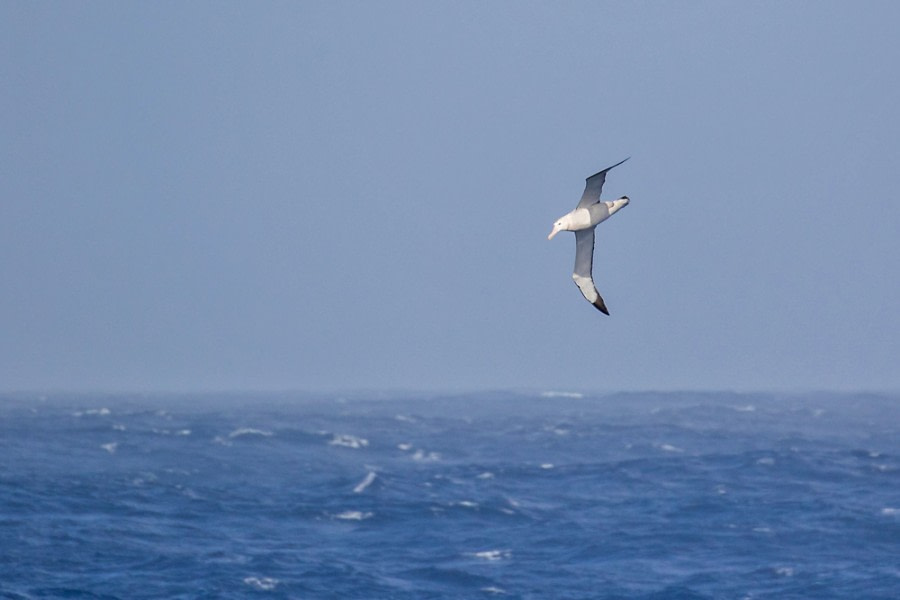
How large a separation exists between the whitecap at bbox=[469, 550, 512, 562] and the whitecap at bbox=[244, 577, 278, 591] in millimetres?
8913

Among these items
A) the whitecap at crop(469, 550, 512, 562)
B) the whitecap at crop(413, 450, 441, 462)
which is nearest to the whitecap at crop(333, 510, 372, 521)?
the whitecap at crop(469, 550, 512, 562)

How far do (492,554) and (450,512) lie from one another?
8.55 metres

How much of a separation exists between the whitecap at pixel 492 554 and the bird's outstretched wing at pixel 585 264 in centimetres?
2814

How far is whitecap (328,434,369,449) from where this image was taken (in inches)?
3447

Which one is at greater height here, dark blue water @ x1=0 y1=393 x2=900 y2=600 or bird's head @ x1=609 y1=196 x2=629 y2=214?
bird's head @ x1=609 y1=196 x2=629 y2=214

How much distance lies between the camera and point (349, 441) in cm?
9044

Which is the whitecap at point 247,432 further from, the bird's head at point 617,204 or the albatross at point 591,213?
the bird's head at point 617,204

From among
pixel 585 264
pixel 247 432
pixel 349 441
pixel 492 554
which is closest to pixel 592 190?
pixel 585 264

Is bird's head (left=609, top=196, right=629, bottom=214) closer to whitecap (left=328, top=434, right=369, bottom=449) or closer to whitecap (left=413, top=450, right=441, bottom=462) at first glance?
whitecap (left=413, top=450, right=441, bottom=462)

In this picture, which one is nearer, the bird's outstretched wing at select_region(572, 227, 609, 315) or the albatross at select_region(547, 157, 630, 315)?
the albatross at select_region(547, 157, 630, 315)

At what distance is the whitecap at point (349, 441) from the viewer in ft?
287

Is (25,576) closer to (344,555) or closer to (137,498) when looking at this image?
(344,555)

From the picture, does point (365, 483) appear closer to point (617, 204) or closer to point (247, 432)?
point (247, 432)

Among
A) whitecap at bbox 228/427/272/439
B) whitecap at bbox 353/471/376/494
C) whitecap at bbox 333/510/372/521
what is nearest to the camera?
whitecap at bbox 333/510/372/521
